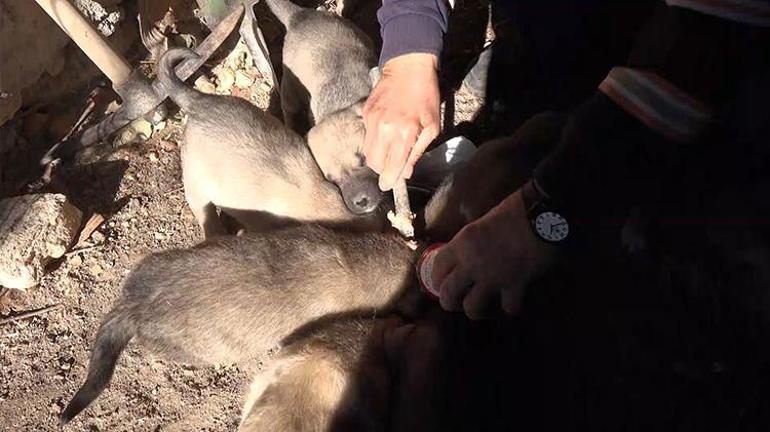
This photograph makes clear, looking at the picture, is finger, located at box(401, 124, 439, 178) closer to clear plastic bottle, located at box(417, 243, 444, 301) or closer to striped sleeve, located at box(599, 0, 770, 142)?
clear plastic bottle, located at box(417, 243, 444, 301)

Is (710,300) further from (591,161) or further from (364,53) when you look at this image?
(364,53)

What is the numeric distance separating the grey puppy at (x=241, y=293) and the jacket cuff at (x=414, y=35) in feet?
2.44

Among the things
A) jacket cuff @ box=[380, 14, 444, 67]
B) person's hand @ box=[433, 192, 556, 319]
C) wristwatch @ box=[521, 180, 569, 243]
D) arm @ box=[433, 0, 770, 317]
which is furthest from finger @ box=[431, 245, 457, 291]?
jacket cuff @ box=[380, 14, 444, 67]

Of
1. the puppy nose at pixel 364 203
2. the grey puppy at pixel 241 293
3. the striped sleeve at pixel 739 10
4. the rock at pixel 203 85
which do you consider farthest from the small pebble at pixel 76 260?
the striped sleeve at pixel 739 10

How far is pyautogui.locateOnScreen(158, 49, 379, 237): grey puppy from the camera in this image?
3.01 meters

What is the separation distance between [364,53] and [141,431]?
6.36 feet

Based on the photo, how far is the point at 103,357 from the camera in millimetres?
2527

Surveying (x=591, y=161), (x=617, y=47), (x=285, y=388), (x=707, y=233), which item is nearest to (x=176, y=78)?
(x=285, y=388)

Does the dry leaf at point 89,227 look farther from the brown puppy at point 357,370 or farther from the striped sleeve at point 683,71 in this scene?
the striped sleeve at point 683,71

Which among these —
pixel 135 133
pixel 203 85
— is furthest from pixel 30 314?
pixel 203 85

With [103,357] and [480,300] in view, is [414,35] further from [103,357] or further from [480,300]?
[103,357]

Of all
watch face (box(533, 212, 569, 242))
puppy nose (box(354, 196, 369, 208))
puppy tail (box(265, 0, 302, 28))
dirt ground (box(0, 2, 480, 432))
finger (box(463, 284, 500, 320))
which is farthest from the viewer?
puppy tail (box(265, 0, 302, 28))

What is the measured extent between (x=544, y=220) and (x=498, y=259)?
0.16 meters

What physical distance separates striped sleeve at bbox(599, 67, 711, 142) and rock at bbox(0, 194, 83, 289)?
2484 mm
